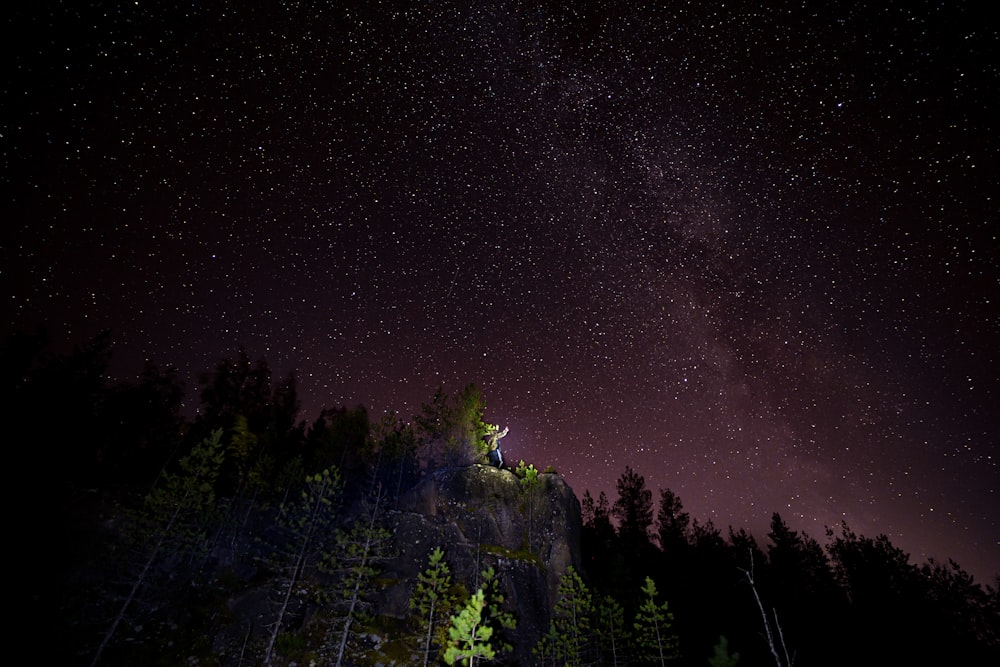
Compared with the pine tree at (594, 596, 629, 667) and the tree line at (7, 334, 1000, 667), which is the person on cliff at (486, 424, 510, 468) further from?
the pine tree at (594, 596, 629, 667)

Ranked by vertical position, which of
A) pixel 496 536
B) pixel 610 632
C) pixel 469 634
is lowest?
pixel 469 634

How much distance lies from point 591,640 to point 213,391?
5247 cm

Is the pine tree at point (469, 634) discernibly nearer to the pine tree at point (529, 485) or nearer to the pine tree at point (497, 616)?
the pine tree at point (497, 616)

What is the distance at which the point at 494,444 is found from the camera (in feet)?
173

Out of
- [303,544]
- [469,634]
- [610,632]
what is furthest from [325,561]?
[610,632]

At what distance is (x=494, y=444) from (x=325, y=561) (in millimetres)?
22348

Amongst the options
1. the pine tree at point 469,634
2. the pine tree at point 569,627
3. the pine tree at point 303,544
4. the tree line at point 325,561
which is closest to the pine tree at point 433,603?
the tree line at point 325,561

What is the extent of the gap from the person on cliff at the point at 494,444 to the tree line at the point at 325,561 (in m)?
1.28

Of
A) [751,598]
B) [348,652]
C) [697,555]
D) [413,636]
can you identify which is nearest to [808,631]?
[751,598]

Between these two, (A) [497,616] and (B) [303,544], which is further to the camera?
(A) [497,616]

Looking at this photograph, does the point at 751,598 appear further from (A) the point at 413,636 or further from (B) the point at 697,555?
(A) the point at 413,636

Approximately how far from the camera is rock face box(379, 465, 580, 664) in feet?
115

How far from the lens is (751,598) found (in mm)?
55000

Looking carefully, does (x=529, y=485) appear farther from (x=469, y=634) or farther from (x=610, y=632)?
(x=469, y=634)
